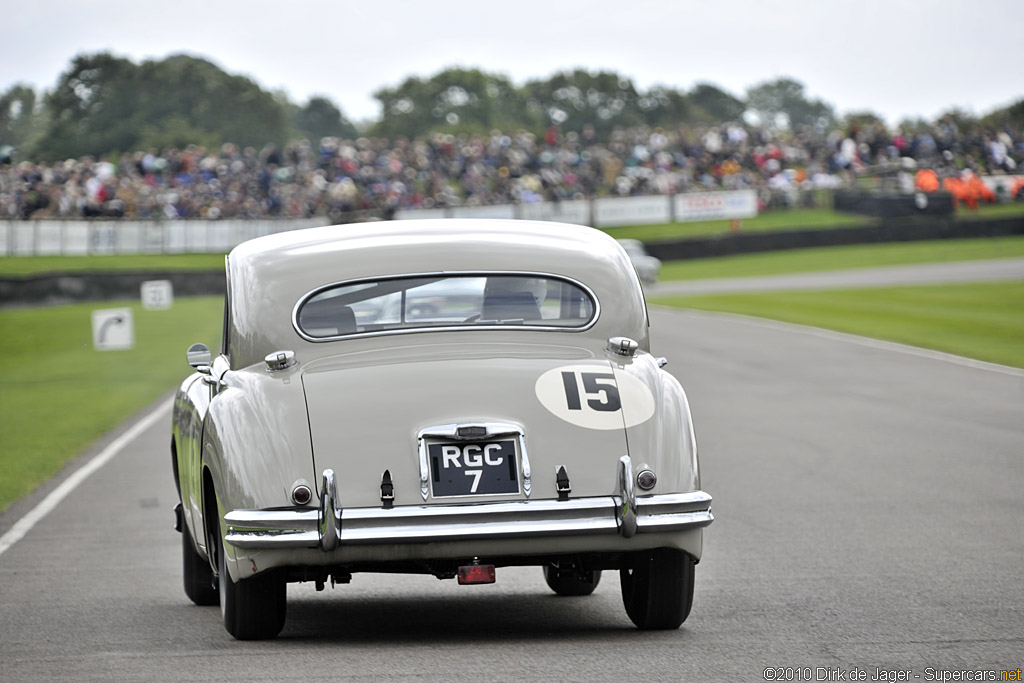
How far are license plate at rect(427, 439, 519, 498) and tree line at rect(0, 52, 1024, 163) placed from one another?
164ft

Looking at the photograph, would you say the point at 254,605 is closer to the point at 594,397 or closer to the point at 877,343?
the point at 594,397

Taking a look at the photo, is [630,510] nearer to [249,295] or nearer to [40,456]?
[249,295]

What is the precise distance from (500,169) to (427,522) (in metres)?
55.9

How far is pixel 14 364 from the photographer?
97.2 ft

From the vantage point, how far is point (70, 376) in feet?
86.8

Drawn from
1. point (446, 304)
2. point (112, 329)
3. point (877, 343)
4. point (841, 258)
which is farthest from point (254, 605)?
point (841, 258)

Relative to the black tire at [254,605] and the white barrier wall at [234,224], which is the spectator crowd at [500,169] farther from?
the black tire at [254,605]

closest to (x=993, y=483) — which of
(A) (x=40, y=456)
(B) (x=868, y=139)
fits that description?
(A) (x=40, y=456)

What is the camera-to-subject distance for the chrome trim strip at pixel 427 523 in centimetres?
557

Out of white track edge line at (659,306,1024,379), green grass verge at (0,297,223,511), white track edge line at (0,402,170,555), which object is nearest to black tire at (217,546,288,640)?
white track edge line at (0,402,170,555)

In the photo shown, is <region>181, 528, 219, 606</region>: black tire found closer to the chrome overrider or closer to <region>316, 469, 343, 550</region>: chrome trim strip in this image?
the chrome overrider

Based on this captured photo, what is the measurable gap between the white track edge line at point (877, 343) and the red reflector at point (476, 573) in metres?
16.1

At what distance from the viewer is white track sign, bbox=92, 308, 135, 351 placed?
25.6 m

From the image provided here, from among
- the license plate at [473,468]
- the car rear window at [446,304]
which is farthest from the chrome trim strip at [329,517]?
Answer: the car rear window at [446,304]
